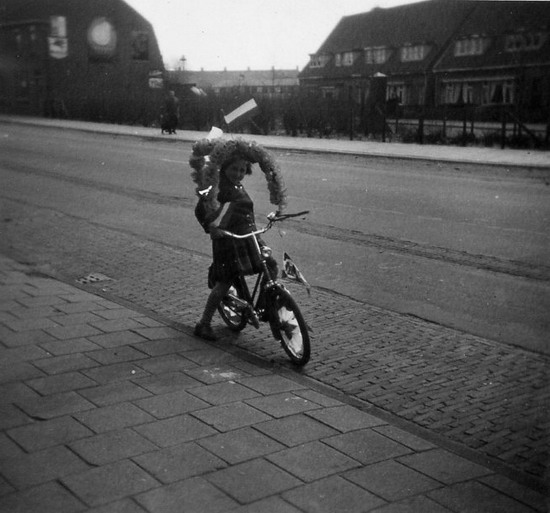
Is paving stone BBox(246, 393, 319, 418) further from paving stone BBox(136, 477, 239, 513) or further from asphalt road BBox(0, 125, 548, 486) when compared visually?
paving stone BBox(136, 477, 239, 513)

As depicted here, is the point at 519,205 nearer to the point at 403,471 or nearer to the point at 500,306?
the point at 500,306

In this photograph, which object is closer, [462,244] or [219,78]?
[462,244]

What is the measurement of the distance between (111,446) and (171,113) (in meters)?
27.7

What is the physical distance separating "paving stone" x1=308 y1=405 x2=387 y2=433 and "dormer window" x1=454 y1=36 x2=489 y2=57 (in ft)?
58.5

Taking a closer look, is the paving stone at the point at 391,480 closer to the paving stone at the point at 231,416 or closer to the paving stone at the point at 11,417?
the paving stone at the point at 231,416

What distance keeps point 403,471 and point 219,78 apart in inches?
489

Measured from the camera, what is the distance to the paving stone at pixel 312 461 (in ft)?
11.0

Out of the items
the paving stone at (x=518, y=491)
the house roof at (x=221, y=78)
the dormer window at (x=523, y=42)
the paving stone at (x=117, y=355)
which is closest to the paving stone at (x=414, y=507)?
the paving stone at (x=518, y=491)

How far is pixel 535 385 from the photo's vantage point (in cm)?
466

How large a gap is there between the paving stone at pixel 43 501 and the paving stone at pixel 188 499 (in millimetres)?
283

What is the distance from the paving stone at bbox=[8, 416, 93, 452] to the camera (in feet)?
11.8

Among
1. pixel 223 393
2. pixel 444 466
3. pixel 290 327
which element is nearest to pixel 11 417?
pixel 223 393

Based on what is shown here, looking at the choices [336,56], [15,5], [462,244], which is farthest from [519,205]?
[336,56]

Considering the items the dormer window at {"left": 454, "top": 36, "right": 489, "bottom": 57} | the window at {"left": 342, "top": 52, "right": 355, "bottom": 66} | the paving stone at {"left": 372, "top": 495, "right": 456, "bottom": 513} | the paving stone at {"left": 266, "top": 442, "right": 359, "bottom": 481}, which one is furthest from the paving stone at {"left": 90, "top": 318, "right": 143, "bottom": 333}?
the window at {"left": 342, "top": 52, "right": 355, "bottom": 66}
